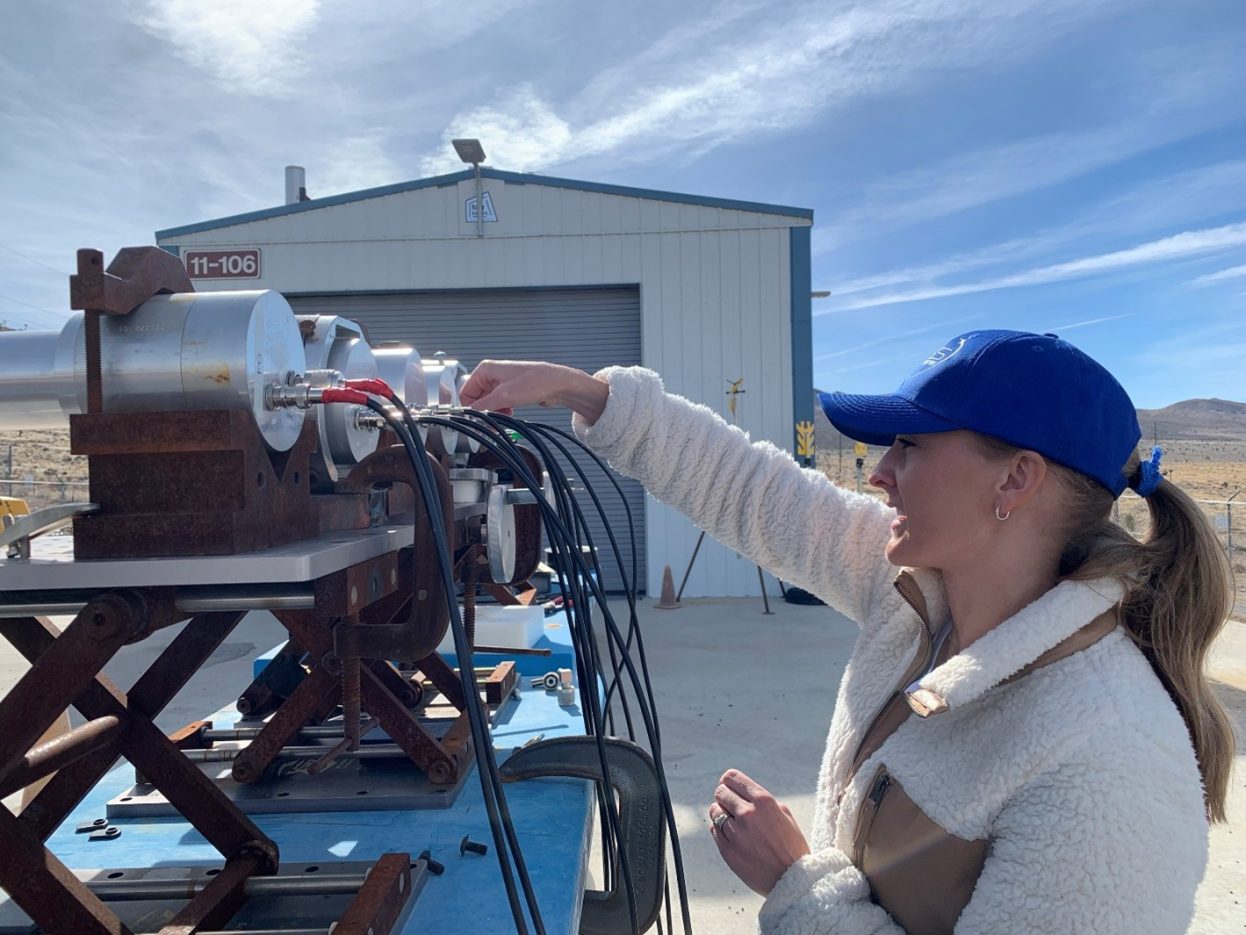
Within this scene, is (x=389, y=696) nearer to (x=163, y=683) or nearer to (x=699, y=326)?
(x=163, y=683)

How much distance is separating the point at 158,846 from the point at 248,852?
1.00ft

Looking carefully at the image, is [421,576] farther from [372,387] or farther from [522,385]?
[522,385]

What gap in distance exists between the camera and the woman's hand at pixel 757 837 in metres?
1.24

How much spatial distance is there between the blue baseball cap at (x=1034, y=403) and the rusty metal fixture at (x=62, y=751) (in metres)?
1.24

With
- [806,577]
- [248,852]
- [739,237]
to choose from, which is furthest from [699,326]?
[248,852]

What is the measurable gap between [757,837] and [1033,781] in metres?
0.45

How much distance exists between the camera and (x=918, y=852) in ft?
3.49

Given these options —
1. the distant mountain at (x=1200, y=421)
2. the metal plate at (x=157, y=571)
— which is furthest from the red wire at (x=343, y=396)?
the distant mountain at (x=1200, y=421)

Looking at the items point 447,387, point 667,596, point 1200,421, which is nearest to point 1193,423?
point 1200,421

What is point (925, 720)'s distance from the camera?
1164 millimetres

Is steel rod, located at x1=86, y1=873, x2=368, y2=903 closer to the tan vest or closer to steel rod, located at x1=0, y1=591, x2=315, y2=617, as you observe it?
steel rod, located at x1=0, y1=591, x2=315, y2=617

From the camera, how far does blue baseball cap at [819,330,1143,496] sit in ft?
3.65

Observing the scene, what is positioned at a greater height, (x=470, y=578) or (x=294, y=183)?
(x=294, y=183)

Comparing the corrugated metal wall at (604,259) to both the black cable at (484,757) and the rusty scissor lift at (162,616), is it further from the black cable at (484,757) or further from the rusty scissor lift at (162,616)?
the black cable at (484,757)
